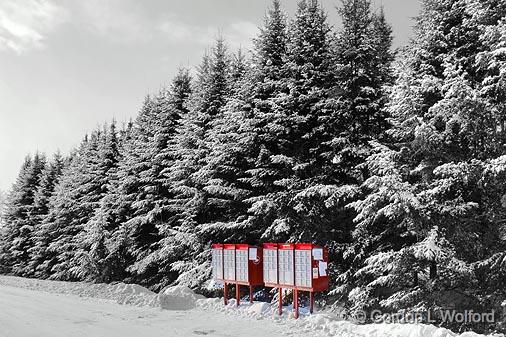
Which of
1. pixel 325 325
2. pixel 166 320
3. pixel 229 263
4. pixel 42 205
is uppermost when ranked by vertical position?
pixel 42 205

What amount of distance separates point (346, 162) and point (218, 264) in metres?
5.44

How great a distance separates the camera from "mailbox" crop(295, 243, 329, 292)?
1270 centimetres

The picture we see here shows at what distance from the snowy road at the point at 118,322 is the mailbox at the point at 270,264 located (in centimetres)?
161

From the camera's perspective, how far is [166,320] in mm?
12883

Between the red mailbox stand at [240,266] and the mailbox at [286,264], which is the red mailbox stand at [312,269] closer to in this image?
the mailbox at [286,264]

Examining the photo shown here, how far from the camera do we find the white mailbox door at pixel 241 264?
590 inches

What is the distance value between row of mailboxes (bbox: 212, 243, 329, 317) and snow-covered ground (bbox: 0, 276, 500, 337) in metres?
0.77

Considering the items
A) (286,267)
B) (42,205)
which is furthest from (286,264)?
(42,205)

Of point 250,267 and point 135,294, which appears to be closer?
point 250,267

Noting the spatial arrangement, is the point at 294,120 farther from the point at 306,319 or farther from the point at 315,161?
the point at 306,319

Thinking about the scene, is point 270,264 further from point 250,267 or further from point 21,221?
point 21,221

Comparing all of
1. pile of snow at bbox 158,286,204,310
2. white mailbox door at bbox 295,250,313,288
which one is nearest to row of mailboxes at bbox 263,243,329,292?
white mailbox door at bbox 295,250,313,288

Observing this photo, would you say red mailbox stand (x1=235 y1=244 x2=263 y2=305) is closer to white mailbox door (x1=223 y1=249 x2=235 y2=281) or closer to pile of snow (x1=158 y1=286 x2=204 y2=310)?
white mailbox door (x1=223 y1=249 x2=235 y2=281)

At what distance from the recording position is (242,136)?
18172 millimetres
